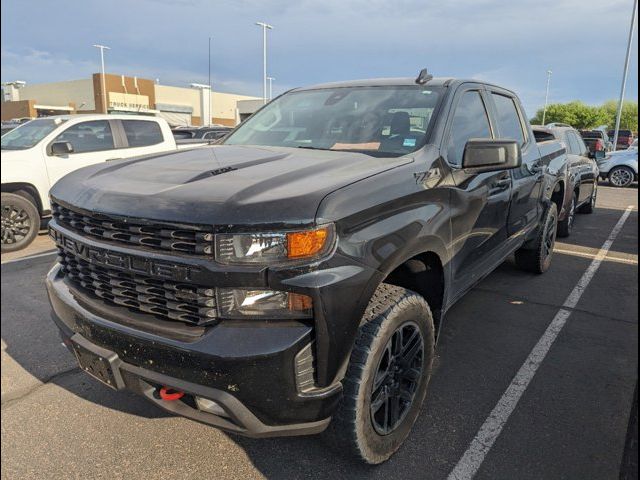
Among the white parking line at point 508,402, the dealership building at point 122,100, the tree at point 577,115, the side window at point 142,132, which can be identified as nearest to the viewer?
the white parking line at point 508,402

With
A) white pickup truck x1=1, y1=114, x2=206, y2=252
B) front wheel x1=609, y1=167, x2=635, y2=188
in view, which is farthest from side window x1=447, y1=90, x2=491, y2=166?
front wheel x1=609, y1=167, x2=635, y2=188

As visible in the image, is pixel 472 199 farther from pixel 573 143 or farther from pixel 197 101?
pixel 197 101

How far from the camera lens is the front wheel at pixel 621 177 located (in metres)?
15.7

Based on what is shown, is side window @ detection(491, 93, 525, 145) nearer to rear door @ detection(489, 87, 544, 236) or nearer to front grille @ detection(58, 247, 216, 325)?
rear door @ detection(489, 87, 544, 236)

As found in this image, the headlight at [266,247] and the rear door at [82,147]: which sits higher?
the rear door at [82,147]

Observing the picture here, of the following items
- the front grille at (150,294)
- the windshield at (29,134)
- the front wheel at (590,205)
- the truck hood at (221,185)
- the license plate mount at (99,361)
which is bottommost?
the front wheel at (590,205)

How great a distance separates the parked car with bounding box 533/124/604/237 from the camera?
6.09 metres

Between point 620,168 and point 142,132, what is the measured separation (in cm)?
1462

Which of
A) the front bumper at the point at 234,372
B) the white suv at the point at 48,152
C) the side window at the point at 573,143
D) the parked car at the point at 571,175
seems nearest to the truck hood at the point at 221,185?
the front bumper at the point at 234,372

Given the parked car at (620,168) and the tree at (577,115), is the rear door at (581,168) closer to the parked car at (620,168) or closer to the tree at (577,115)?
the parked car at (620,168)

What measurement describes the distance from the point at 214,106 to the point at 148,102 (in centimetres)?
864

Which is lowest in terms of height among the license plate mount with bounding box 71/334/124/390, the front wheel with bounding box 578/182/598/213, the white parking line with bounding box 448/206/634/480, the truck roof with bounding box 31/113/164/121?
the white parking line with bounding box 448/206/634/480

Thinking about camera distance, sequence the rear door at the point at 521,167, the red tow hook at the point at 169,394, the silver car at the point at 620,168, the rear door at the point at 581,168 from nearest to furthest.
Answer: the red tow hook at the point at 169,394 → the rear door at the point at 521,167 → the rear door at the point at 581,168 → the silver car at the point at 620,168

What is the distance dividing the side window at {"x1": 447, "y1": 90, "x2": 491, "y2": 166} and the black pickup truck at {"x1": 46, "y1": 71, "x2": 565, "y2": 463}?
0.05 metres
